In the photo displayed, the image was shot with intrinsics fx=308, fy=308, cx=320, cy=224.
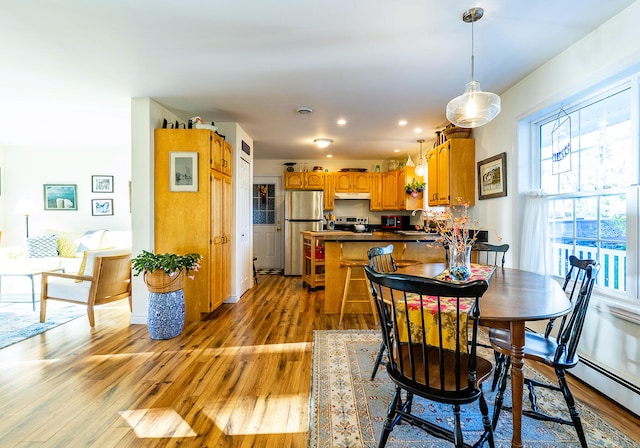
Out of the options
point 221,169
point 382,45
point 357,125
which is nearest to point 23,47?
point 221,169

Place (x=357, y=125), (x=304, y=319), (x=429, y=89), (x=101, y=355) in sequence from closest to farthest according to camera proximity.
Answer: (x=101, y=355), (x=429, y=89), (x=304, y=319), (x=357, y=125)

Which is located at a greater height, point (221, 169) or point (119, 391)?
point (221, 169)

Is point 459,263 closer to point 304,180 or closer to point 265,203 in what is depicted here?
point 304,180

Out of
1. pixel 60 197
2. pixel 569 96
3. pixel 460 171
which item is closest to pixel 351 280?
pixel 460 171

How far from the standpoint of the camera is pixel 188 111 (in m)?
3.81

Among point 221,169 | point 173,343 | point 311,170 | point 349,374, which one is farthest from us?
point 311,170

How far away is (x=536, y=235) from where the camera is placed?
106 inches

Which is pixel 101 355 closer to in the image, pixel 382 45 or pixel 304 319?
pixel 304 319

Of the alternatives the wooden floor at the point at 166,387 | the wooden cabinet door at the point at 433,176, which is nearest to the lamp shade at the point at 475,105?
the wooden floor at the point at 166,387

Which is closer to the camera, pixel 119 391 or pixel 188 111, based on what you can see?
pixel 119 391

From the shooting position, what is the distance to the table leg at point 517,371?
137 centimetres

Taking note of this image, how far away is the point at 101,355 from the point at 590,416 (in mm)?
3518

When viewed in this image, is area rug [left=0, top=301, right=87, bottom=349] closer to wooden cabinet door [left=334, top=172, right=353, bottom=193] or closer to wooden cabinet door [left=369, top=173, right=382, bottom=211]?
wooden cabinet door [left=334, top=172, right=353, bottom=193]

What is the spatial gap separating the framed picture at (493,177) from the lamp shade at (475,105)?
49.3 inches
